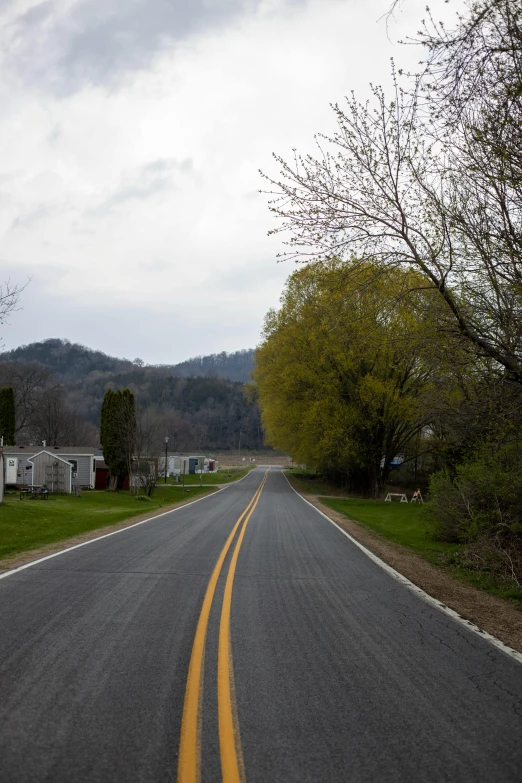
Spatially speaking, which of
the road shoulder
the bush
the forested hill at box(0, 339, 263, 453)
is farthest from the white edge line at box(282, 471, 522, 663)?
the forested hill at box(0, 339, 263, 453)

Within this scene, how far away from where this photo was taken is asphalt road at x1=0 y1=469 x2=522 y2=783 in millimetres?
3420

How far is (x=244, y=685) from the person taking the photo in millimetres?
4613

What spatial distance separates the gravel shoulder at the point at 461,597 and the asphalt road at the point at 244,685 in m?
0.47

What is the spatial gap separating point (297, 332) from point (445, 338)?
73.8 feet

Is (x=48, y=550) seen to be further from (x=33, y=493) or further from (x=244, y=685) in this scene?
(x=33, y=493)

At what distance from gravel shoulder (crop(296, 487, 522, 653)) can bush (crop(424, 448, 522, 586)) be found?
1.00m

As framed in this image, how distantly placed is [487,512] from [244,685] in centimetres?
984

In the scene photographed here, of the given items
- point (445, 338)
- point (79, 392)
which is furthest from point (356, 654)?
point (79, 392)

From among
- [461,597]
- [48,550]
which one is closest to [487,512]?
[461,597]

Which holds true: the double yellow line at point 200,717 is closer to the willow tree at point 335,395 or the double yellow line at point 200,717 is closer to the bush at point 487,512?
the bush at point 487,512

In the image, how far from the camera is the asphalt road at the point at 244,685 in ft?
11.2

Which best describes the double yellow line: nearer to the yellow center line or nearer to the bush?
the yellow center line

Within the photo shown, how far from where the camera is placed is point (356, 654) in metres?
5.44

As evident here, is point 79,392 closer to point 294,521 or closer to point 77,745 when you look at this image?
point 294,521
